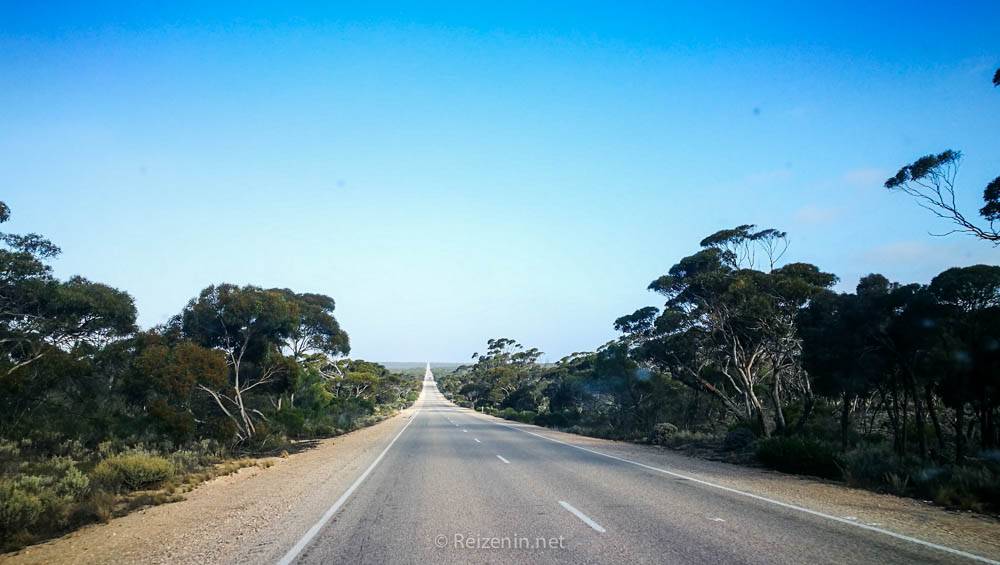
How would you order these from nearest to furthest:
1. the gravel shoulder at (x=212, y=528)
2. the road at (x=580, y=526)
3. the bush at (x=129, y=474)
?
the road at (x=580, y=526)
the gravel shoulder at (x=212, y=528)
the bush at (x=129, y=474)

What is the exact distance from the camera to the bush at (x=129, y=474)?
11.6m

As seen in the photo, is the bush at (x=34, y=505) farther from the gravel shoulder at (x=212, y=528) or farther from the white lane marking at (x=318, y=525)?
the white lane marking at (x=318, y=525)

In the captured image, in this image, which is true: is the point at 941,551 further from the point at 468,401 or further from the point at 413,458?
the point at 468,401

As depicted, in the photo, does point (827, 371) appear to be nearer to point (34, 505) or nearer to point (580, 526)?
point (580, 526)

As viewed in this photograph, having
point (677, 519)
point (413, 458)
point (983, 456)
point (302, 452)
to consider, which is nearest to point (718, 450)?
point (983, 456)

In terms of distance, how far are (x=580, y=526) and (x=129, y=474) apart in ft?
33.8

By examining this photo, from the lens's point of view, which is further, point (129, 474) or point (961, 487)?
point (129, 474)

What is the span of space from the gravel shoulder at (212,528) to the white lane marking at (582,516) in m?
3.85

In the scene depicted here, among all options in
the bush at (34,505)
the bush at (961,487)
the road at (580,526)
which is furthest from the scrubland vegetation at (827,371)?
the bush at (34,505)

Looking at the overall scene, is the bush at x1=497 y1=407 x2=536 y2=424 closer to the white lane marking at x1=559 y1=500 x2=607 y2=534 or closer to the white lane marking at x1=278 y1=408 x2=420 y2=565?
the white lane marking at x1=278 y1=408 x2=420 y2=565

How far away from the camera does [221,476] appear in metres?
14.7

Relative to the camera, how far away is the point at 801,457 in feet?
47.5

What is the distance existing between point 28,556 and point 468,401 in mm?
102794

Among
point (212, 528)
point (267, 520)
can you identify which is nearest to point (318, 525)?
point (267, 520)
